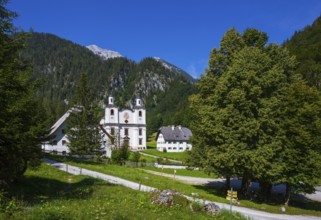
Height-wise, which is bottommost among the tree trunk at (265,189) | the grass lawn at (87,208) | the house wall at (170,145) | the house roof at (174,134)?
the tree trunk at (265,189)

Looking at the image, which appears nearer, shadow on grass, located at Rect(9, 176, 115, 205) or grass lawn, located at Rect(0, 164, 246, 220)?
grass lawn, located at Rect(0, 164, 246, 220)

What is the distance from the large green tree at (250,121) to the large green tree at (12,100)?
15865 mm

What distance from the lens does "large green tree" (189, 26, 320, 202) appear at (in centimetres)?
2567

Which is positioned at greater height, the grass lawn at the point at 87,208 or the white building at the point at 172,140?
the white building at the point at 172,140

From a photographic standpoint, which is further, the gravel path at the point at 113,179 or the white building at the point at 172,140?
the white building at the point at 172,140

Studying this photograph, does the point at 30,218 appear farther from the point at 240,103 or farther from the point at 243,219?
the point at 240,103

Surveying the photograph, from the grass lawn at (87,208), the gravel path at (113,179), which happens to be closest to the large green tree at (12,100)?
the grass lawn at (87,208)

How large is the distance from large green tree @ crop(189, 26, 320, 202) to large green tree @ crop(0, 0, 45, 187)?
1586 cm

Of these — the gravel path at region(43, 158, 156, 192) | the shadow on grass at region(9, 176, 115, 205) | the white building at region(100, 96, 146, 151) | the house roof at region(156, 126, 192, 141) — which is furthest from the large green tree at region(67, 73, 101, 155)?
the house roof at region(156, 126, 192, 141)

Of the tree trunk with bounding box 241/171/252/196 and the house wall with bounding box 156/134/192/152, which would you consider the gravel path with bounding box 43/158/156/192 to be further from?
the house wall with bounding box 156/134/192/152

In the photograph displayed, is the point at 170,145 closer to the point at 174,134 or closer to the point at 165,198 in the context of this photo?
the point at 174,134

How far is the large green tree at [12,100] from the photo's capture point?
1327cm

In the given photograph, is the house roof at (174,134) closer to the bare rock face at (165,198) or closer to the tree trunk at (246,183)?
the tree trunk at (246,183)

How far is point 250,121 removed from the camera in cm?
2589
